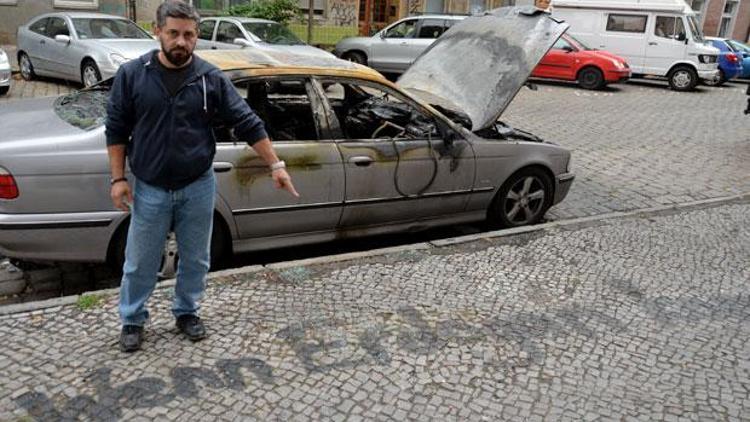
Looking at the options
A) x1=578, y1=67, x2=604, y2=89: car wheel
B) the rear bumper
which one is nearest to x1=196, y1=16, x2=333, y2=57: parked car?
x1=578, y1=67, x2=604, y2=89: car wheel

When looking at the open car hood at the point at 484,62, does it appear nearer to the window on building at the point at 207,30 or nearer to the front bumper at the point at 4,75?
the front bumper at the point at 4,75

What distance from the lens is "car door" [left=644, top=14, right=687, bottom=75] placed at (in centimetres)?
1734

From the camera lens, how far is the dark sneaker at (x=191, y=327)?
360cm

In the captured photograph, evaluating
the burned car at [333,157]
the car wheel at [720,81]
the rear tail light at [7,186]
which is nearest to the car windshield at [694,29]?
the car wheel at [720,81]

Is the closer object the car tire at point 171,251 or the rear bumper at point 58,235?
the rear bumper at point 58,235

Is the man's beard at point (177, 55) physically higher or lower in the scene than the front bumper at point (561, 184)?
higher

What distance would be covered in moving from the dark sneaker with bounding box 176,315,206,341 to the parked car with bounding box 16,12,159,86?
24.7ft

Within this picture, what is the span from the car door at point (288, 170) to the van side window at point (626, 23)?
15557 millimetres

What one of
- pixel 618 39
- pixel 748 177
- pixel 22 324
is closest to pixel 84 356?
pixel 22 324

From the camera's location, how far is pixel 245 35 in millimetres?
12773

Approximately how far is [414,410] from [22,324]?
7.59 ft

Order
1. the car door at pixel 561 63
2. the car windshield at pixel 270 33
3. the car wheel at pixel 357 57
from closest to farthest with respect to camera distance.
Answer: the car windshield at pixel 270 33 < the car wheel at pixel 357 57 < the car door at pixel 561 63

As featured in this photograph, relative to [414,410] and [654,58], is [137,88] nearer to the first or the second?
[414,410]

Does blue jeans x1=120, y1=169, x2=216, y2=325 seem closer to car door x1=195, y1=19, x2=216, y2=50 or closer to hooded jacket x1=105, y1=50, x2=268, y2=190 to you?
hooded jacket x1=105, y1=50, x2=268, y2=190
